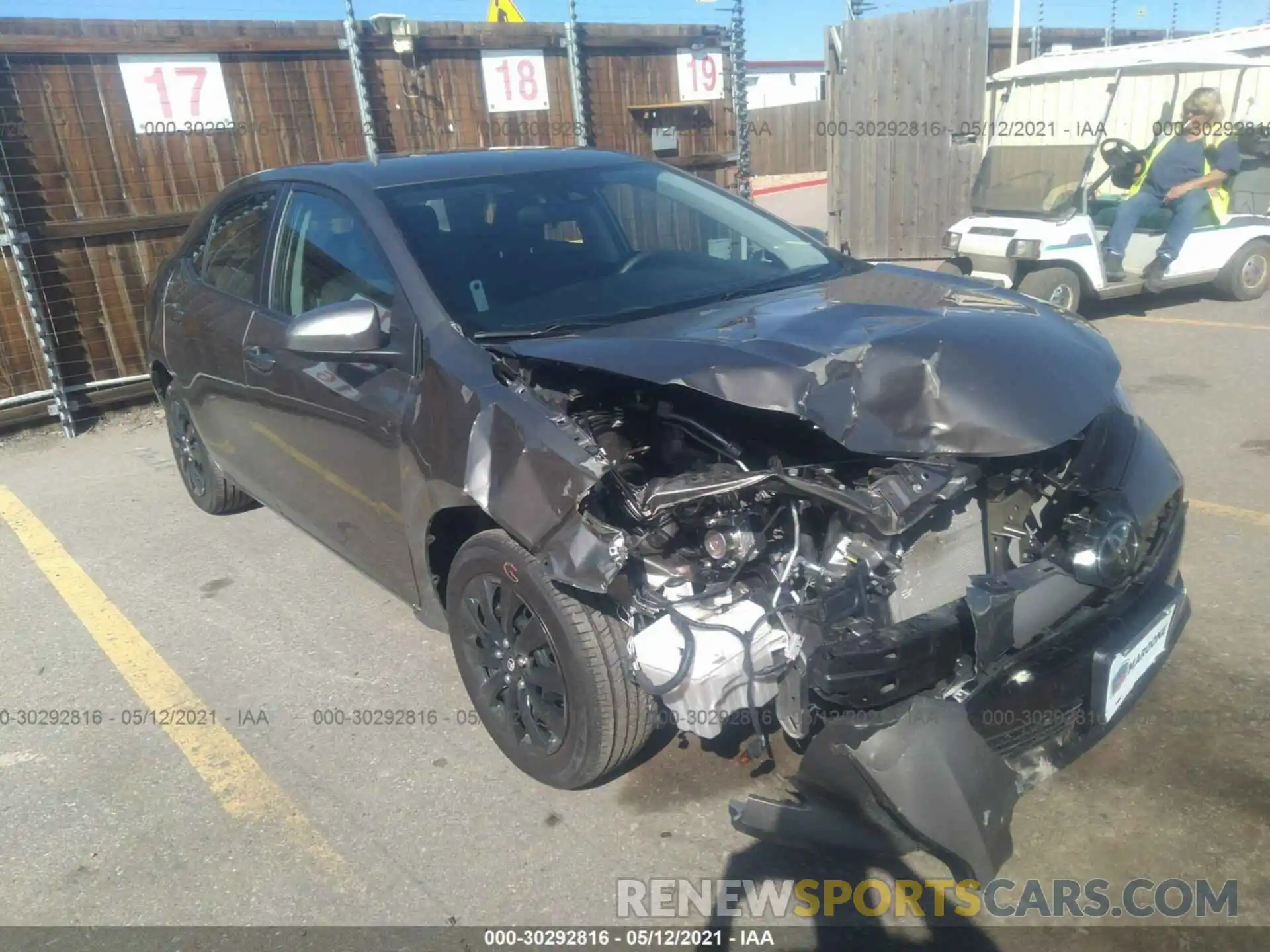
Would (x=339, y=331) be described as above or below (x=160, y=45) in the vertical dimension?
below

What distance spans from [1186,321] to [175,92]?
8.12m

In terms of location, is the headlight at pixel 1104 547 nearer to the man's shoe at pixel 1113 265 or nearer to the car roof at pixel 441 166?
the car roof at pixel 441 166

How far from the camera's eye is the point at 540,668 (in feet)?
9.37

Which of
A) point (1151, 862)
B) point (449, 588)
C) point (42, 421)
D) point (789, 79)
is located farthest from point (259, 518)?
point (789, 79)

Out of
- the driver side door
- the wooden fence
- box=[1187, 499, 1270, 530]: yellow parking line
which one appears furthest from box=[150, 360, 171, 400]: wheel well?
box=[1187, 499, 1270, 530]: yellow parking line

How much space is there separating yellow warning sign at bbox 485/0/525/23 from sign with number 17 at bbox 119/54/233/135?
372 cm

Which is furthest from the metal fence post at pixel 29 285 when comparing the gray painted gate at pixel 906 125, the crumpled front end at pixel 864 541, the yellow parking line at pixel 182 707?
the gray painted gate at pixel 906 125

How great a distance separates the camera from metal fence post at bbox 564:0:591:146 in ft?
28.8

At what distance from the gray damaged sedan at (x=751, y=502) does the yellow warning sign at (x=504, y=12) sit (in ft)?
26.0

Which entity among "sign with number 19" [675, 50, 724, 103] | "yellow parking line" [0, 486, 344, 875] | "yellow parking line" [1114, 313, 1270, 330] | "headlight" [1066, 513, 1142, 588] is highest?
"sign with number 19" [675, 50, 724, 103]

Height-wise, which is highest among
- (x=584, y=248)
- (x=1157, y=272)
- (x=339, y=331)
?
(x=584, y=248)

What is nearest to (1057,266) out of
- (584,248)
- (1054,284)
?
(1054,284)

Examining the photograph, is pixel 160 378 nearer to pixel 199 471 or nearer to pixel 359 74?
pixel 199 471

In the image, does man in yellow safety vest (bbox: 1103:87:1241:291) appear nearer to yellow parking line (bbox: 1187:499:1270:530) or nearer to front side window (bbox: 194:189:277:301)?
yellow parking line (bbox: 1187:499:1270:530)
